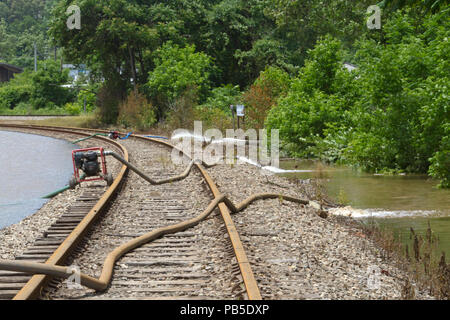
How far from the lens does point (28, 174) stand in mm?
16422

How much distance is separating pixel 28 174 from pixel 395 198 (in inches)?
408

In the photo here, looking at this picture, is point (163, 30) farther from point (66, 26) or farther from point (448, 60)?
point (448, 60)

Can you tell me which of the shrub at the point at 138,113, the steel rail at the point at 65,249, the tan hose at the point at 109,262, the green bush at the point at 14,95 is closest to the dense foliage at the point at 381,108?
the tan hose at the point at 109,262

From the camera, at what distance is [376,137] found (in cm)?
1627

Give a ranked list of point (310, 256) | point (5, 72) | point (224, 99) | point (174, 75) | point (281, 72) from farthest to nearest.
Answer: point (5, 72)
point (224, 99)
point (174, 75)
point (281, 72)
point (310, 256)

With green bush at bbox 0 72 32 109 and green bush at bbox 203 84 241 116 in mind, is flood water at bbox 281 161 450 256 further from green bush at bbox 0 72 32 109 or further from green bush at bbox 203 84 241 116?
green bush at bbox 0 72 32 109

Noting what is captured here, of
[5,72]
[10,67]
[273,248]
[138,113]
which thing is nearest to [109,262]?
[273,248]

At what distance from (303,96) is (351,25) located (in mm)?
11587

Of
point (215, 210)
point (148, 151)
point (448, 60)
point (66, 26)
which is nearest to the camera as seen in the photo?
point (215, 210)

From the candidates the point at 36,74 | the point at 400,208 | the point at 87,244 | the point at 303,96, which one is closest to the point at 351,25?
the point at 303,96

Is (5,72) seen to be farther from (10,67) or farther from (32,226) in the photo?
(32,226)

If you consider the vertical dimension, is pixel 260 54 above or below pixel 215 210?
above

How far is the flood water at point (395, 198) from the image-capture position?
30.3 feet

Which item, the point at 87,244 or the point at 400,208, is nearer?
the point at 87,244
